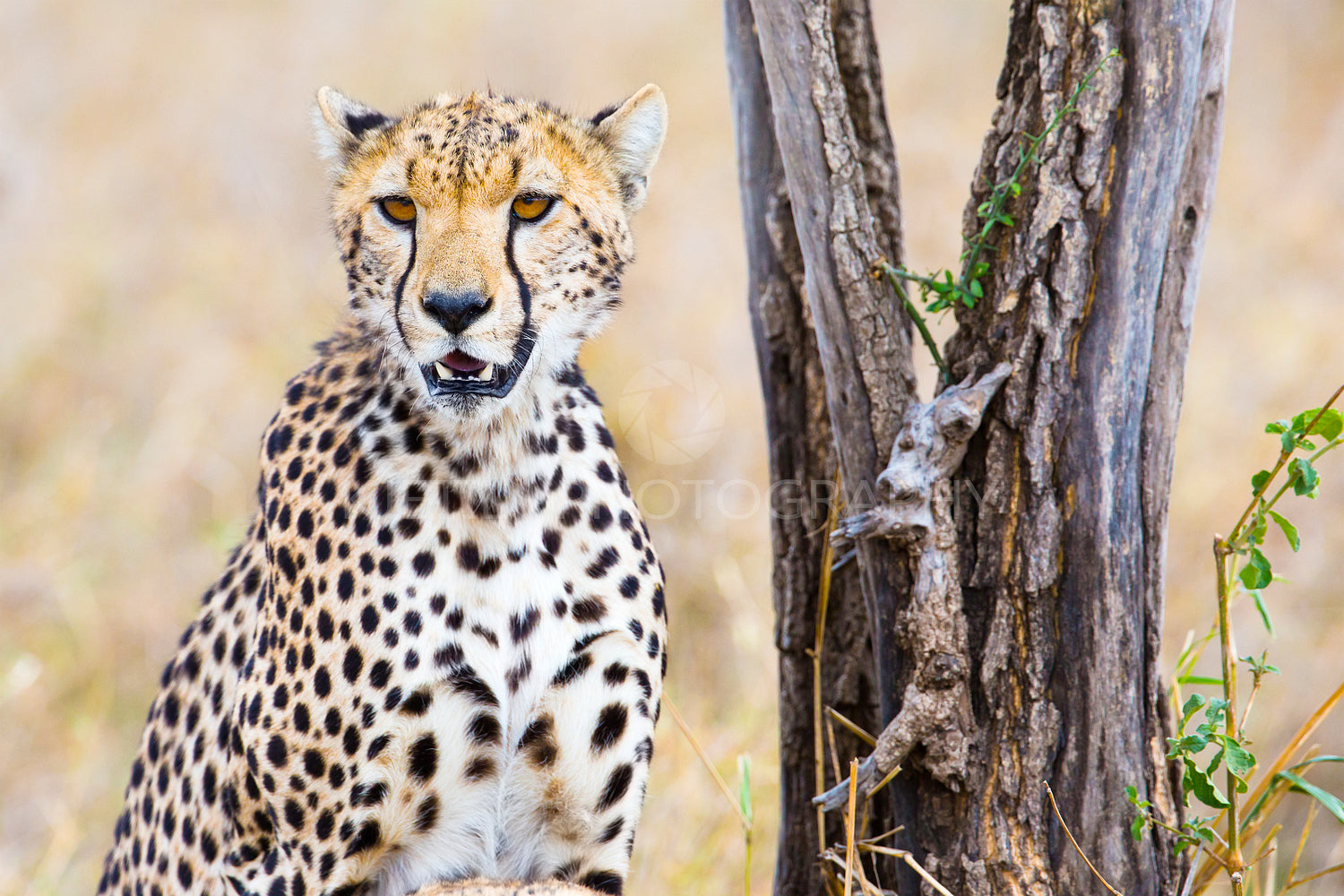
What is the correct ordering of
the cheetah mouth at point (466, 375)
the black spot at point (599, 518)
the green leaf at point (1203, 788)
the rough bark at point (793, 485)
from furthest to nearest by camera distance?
the rough bark at point (793, 485) < the black spot at point (599, 518) < the cheetah mouth at point (466, 375) < the green leaf at point (1203, 788)

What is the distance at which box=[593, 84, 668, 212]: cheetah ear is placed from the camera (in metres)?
2.13

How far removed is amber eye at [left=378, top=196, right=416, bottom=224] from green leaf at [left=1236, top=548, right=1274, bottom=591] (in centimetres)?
137

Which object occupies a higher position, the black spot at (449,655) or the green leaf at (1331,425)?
the green leaf at (1331,425)

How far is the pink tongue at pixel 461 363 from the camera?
1874 millimetres

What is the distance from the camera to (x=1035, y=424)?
187 cm

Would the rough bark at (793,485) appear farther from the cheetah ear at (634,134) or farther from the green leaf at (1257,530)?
the green leaf at (1257,530)

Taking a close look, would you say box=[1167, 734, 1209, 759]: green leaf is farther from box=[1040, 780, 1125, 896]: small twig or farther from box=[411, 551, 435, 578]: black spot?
box=[411, 551, 435, 578]: black spot

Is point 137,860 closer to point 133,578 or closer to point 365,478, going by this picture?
point 365,478

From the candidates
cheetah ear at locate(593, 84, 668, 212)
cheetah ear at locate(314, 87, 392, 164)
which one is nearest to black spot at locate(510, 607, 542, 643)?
cheetah ear at locate(593, 84, 668, 212)

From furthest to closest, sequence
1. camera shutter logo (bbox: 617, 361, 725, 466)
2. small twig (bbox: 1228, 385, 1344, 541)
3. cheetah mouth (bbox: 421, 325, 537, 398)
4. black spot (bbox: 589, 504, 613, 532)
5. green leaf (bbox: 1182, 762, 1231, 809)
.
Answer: camera shutter logo (bbox: 617, 361, 725, 466) < black spot (bbox: 589, 504, 613, 532) < cheetah mouth (bbox: 421, 325, 537, 398) < green leaf (bbox: 1182, 762, 1231, 809) < small twig (bbox: 1228, 385, 1344, 541)

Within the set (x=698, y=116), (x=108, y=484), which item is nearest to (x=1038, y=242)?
(x=108, y=484)

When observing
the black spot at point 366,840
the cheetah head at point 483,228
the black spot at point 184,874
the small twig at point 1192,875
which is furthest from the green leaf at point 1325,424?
the black spot at point 184,874

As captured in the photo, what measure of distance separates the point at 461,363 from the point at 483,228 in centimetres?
22

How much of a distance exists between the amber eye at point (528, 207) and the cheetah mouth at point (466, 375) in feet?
0.64
